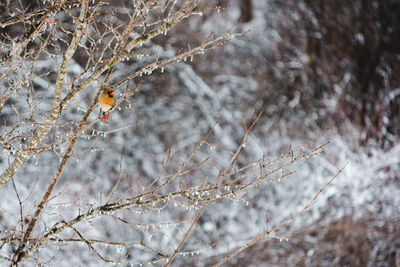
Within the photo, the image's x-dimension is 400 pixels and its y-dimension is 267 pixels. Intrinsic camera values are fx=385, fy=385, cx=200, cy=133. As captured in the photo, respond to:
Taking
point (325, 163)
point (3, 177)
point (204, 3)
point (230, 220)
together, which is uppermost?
point (3, 177)

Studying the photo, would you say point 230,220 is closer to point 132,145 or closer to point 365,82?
point 132,145

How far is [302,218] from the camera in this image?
6.79 m

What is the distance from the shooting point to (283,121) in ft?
22.2

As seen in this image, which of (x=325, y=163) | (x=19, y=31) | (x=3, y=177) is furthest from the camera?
(x=325, y=163)

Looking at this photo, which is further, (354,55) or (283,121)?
(354,55)

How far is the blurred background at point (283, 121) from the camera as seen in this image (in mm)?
5938

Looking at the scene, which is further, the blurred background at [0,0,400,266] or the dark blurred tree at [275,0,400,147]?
the dark blurred tree at [275,0,400,147]

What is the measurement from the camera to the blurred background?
594 centimetres

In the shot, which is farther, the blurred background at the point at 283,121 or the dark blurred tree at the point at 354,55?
the dark blurred tree at the point at 354,55

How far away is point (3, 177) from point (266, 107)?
189 inches

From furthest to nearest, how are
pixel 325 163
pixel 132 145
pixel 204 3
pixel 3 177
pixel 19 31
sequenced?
pixel 325 163 → pixel 204 3 → pixel 132 145 → pixel 19 31 → pixel 3 177

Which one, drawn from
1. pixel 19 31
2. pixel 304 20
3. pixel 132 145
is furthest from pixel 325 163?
pixel 19 31

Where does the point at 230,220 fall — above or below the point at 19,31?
below

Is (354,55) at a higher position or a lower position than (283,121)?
lower
